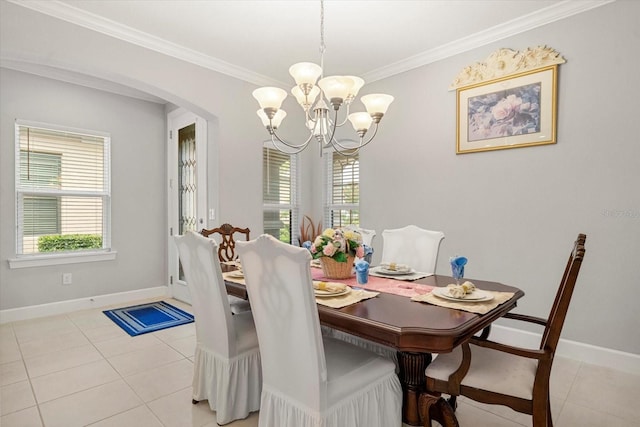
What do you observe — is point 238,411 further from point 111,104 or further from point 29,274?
point 111,104

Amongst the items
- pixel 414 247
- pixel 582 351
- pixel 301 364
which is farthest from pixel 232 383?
pixel 582 351

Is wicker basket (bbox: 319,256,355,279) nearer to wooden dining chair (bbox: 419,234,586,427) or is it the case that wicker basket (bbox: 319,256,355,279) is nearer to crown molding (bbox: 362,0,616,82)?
wooden dining chair (bbox: 419,234,586,427)

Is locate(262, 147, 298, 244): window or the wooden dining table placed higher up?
locate(262, 147, 298, 244): window

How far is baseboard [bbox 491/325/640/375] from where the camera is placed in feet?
8.36

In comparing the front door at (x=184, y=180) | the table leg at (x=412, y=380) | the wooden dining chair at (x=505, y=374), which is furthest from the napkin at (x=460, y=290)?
the front door at (x=184, y=180)

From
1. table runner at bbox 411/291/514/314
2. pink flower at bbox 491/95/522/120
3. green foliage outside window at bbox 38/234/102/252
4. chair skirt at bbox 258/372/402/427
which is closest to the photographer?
chair skirt at bbox 258/372/402/427

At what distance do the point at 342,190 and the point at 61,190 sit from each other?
3290mm

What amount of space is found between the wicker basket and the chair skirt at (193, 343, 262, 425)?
25.0 inches

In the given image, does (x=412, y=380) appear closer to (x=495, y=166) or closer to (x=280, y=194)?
(x=495, y=166)

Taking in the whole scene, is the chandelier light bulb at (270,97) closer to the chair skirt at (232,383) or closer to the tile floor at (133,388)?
the chair skirt at (232,383)

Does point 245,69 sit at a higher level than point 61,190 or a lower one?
higher

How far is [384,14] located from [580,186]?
6.63 feet

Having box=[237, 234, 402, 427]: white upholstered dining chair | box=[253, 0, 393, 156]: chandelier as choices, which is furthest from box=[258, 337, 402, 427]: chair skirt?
box=[253, 0, 393, 156]: chandelier

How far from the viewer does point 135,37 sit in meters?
3.14
